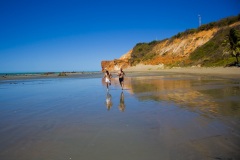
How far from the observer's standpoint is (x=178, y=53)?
6731 centimetres

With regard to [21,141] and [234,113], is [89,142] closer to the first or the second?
[21,141]

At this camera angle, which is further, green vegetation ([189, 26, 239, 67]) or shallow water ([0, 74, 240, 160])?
green vegetation ([189, 26, 239, 67])

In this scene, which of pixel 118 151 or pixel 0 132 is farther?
pixel 0 132

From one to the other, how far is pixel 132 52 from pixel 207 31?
42.0 m

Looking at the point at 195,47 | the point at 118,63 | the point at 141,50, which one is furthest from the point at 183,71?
the point at 118,63

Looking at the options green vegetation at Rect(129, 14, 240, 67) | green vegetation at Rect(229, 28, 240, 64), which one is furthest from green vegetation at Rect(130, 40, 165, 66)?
green vegetation at Rect(229, 28, 240, 64)

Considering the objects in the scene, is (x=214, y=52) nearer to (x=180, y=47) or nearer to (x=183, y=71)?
(x=183, y=71)

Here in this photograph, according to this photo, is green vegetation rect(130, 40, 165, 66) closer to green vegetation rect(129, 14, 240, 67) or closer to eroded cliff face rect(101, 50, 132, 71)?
eroded cliff face rect(101, 50, 132, 71)

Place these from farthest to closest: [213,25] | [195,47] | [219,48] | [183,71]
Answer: [213,25], [195,47], [219,48], [183,71]

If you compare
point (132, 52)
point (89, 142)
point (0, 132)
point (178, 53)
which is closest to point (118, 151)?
point (89, 142)

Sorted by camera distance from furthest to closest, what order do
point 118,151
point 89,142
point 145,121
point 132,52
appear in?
point 132,52 → point 145,121 → point 89,142 → point 118,151

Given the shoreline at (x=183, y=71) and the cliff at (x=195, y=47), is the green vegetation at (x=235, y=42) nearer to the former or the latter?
the cliff at (x=195, y=47)

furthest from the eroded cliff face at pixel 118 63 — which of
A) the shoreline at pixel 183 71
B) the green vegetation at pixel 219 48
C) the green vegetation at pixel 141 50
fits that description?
the green vegetation at pixel 219 48

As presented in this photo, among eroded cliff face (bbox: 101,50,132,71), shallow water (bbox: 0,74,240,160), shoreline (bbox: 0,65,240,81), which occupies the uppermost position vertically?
eroded cliff face (bbox: 101,50,132,71)
